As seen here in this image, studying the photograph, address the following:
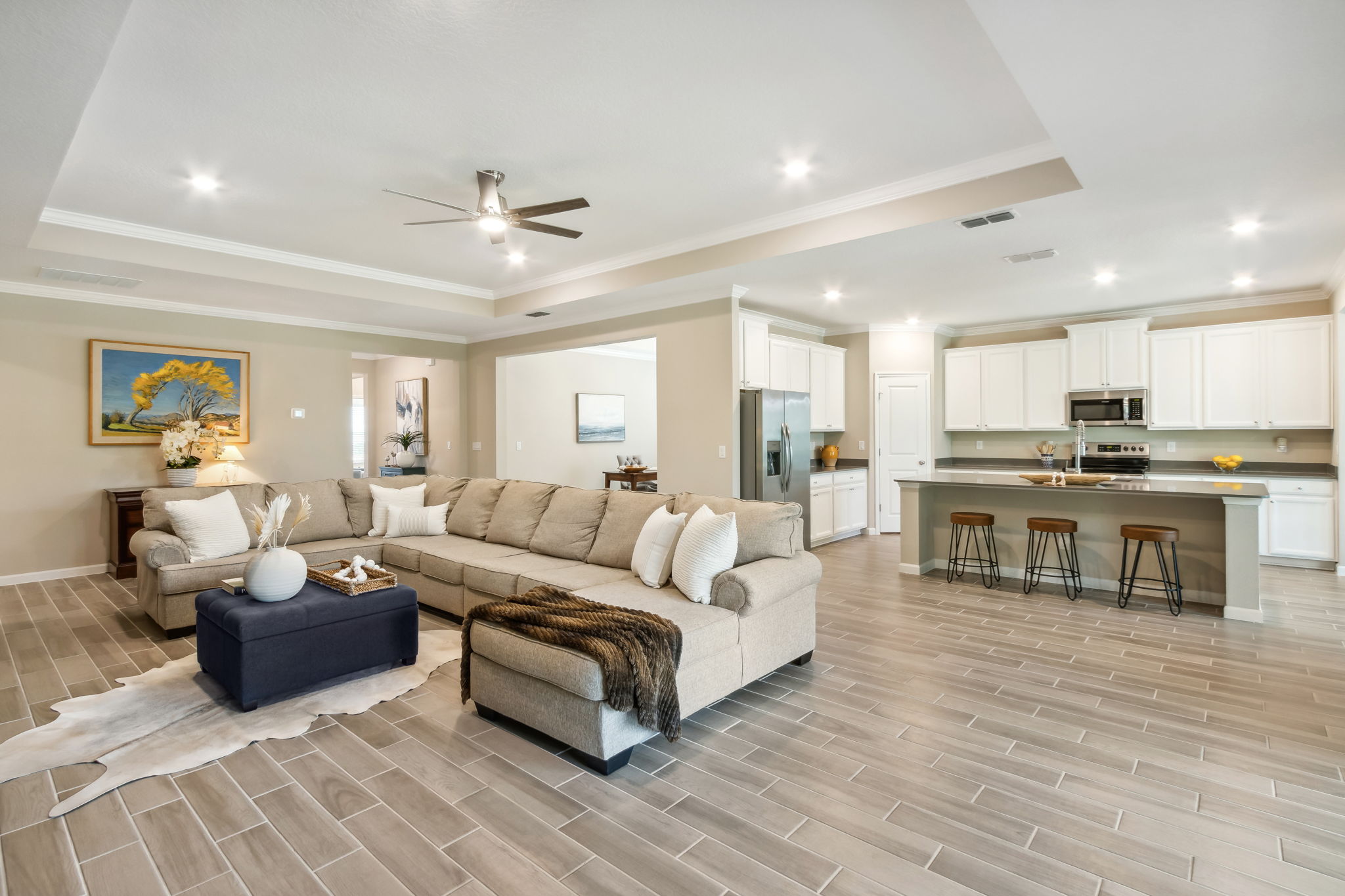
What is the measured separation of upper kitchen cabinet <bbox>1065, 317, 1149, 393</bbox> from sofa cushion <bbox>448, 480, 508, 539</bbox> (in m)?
6.35

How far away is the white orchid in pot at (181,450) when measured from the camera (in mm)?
5973

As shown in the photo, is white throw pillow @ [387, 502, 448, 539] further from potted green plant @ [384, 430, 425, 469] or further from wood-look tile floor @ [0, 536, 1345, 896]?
potted green plant @ [384, 430, 425, 469]

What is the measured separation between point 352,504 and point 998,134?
522cm

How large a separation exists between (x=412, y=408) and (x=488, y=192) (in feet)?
22.1

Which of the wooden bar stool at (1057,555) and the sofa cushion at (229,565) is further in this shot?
the wooden bar stool at (1057,555)

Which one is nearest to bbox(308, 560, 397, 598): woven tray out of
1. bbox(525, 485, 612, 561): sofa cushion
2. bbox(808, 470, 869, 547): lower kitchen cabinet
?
bbox(525, 485, 612, 561): sofa cushion

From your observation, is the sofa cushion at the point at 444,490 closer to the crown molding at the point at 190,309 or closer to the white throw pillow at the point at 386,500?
the white throw pillow at the point at 386,500

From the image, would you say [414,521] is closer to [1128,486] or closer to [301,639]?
[301,639]

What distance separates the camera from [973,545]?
19.4 feet

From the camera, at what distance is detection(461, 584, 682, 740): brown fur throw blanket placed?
244cm

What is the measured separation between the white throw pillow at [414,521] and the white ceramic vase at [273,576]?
68.8 inches

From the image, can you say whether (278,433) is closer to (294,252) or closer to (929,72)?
(294,252)

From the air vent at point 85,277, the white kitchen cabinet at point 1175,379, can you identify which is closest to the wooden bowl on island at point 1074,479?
the white kitchen cabinet at point 1175,379

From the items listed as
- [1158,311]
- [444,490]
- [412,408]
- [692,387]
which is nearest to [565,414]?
[412,408]
